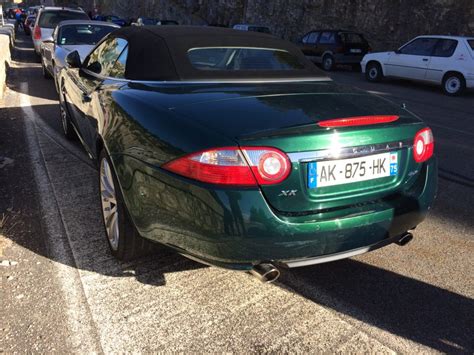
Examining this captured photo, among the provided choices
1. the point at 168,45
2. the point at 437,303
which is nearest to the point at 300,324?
the point at 437,303

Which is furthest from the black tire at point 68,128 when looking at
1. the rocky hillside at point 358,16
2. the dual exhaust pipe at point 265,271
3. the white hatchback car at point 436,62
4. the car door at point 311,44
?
the rocky hillside at point 358,16

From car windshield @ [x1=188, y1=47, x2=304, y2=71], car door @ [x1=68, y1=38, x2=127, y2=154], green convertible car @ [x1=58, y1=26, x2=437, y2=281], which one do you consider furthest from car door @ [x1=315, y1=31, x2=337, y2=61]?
green convertible car @ [x1=58, y1=26, x2=437, y2=281]

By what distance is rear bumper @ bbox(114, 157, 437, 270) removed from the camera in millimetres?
2170

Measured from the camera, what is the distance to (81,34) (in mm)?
9359

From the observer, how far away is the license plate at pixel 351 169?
227 centimetres

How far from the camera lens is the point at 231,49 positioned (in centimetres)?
354

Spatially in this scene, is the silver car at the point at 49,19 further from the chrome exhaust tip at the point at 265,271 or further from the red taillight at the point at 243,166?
the chrome exhaust tip at the point at 265,271

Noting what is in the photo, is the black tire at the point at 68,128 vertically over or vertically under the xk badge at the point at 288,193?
under

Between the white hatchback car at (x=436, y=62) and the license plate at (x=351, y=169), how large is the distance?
10.8 metres

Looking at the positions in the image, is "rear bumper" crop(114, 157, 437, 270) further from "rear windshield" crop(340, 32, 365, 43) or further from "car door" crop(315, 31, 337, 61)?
"rear windshield" crop(340, 32, 365, 43)

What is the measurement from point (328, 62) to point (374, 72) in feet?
11.4

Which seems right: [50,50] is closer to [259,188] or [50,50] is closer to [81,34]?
[81,34]

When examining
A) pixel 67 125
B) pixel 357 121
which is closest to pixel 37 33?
pixel 67 125

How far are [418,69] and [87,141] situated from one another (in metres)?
11.3
